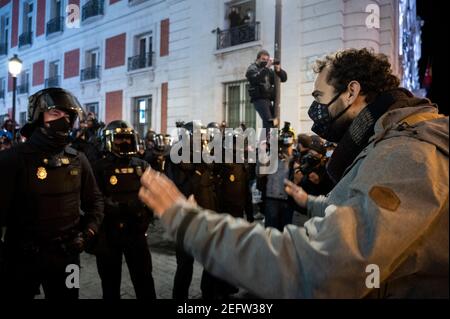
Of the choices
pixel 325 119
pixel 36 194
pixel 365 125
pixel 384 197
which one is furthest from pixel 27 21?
pixel 384 197

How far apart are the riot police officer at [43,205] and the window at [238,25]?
5.97 metres

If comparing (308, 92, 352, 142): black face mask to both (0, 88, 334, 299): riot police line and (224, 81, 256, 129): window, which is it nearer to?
(0, 88, 334, 299): riot police line

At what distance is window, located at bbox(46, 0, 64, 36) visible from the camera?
25.3ft

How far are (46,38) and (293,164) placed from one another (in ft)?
26.6

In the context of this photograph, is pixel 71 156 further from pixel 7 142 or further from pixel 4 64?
pixel 4 64

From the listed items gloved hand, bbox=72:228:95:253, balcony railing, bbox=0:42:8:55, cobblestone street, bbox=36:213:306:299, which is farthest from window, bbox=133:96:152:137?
gloved hand, bbox=72:228:95:253

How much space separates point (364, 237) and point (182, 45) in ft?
29.5

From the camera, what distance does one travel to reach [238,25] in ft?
27.1

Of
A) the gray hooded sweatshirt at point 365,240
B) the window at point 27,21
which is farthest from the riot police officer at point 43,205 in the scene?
the window at point 27,21

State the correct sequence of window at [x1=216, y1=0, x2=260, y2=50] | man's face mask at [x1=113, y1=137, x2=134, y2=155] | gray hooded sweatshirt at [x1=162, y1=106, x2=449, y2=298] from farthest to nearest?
window at [x1=216, y1=0, x2=260, y2=50] < man's face mask at [x1=113, y1=137, x2=134, y2=155] < gray hooded sweatshirt at [x1=162, y1=106, x2=449, y2=298]

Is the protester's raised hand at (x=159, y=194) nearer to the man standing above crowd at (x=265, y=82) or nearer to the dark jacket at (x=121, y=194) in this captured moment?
the dark jacket at (x=121, y=194)

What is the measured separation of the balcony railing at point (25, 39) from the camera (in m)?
9.95

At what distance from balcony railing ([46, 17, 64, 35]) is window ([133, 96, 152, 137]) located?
3658mm
